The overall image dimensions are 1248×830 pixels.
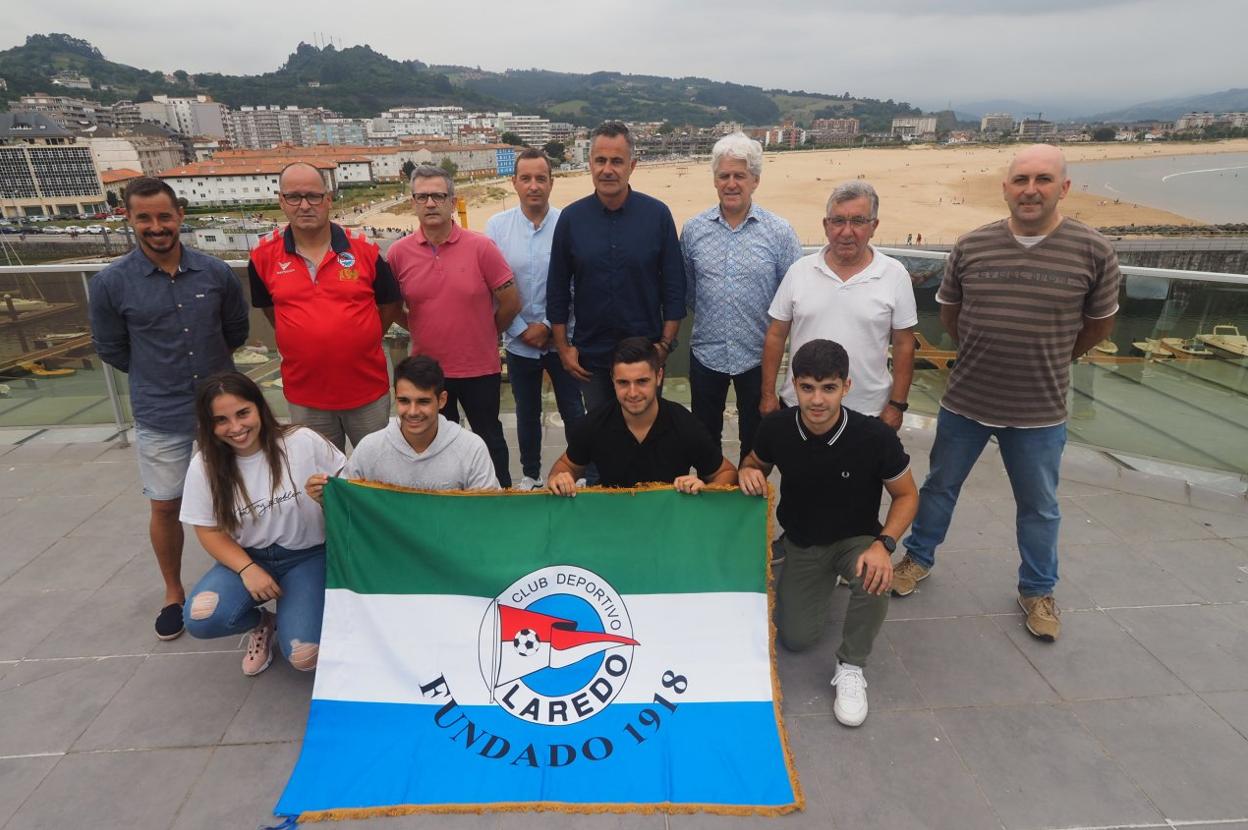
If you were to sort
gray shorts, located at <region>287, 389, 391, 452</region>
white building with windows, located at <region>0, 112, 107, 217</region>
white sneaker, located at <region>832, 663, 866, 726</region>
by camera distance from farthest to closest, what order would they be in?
white building with windows, located at <region>0, 112, 107, 217</region> < gray shorts, located at <region>287, 389, 391, 452</region> < white sneaker, located at <region>832, 663, 866, 726</region>

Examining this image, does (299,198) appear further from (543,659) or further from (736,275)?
(543,659)

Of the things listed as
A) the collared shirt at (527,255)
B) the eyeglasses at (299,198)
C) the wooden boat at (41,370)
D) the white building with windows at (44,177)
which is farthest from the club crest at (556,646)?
the white building with windows at (44,177)

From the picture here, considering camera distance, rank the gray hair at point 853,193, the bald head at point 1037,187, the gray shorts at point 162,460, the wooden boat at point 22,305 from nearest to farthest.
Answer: the bald head at point 1037,187 → the gray hair at point 853,193 → the gray shorts at point 162,460 → the wooden boat at point 22,305

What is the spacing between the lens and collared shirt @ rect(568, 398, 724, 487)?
288cm

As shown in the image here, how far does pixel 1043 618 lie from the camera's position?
296 centimetres

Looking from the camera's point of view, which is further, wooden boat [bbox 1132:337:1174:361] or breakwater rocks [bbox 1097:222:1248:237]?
breakwater rocks [bbox 1097:222:1248:237]

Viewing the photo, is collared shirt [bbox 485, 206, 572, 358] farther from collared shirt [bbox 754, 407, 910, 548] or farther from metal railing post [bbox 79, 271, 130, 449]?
metal railing post [bbox 79, 271, 130, 449]

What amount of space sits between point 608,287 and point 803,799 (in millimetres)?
2280

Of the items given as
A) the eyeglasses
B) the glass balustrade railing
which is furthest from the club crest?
the glass balustrade railing

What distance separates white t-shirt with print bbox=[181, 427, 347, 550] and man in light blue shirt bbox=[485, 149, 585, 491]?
1244mm

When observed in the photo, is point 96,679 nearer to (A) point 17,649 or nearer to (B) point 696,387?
(A) point 17,649

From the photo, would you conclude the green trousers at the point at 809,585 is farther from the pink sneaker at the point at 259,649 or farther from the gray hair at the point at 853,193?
the pink sneaker at the point at 259,649

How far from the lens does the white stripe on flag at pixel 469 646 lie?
2.46 metres

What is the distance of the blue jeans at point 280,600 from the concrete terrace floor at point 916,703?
263mm
